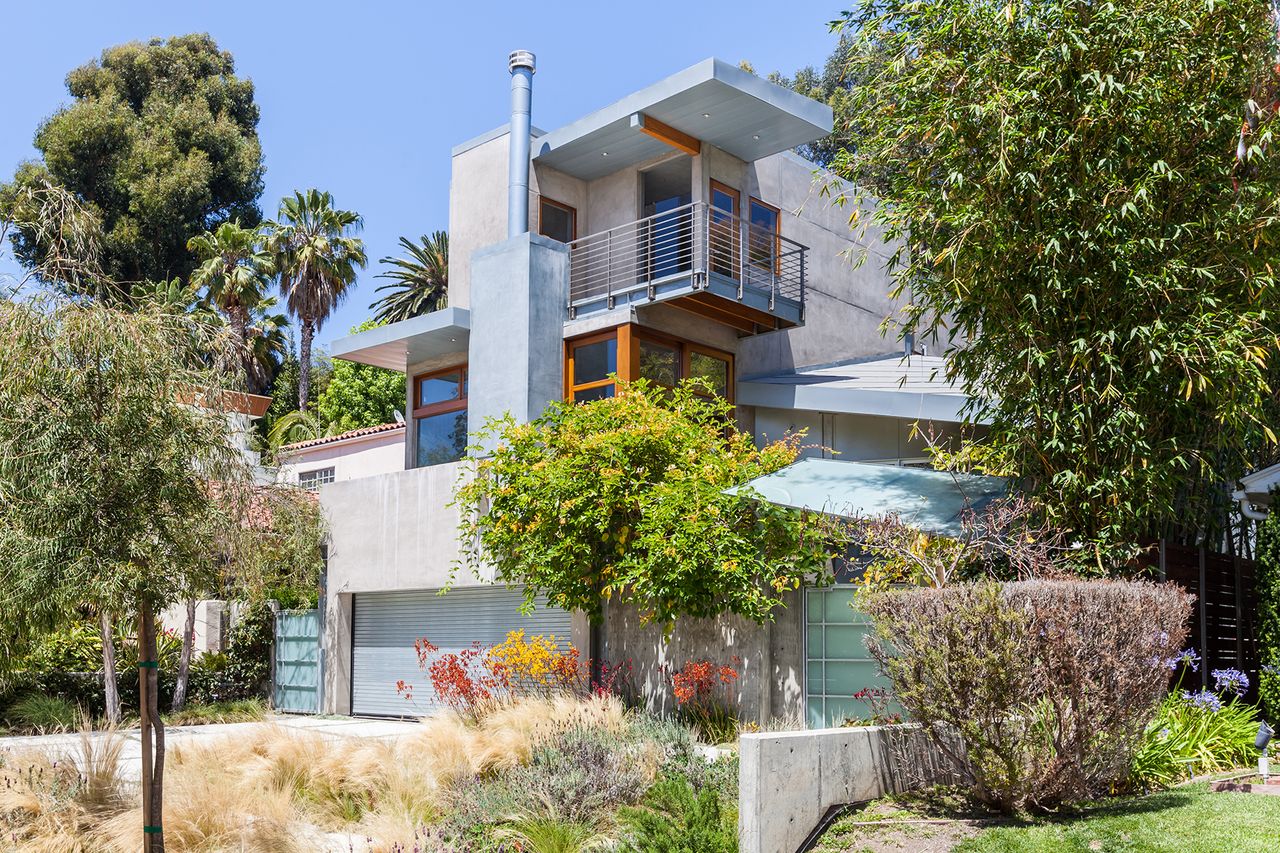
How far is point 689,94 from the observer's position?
56.9 feet

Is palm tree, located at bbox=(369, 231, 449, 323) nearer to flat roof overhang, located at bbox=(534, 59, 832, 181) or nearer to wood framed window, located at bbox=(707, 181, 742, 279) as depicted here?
flat roof overhang, located at bbox=(534, 59, 832, 181)

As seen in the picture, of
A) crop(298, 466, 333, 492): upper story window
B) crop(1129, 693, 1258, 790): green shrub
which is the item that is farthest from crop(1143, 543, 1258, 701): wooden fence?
crop(298, 466, 333, 492): upper story window

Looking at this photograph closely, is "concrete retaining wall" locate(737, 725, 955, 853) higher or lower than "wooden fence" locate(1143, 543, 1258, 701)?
lower

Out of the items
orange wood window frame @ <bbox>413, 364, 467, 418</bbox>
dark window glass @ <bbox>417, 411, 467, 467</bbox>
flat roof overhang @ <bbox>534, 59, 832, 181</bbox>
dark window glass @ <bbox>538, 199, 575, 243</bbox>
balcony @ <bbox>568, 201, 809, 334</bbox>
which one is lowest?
dark window glass @ <bbox>417, 411, 467, 467</bbox>

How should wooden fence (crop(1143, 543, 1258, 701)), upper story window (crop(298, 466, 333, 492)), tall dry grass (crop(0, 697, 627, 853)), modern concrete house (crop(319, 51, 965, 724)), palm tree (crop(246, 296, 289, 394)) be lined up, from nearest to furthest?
tall dry grass (crop(0, 697, 627, 853)) → wooden fence (crop(1143, 543, 1258, 701)) → modern concrete house (crop(319, 51, 965, 724)) → upper story window (crop(298, 466, 333, 492)) → palm tree (crop(246, 296, 289, 394))

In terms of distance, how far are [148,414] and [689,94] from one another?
37.1ft

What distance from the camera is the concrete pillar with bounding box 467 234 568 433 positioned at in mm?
17797

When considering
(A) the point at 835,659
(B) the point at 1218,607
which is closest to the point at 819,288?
(A) the point at 835,659

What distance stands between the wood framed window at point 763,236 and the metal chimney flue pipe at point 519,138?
12.4ft

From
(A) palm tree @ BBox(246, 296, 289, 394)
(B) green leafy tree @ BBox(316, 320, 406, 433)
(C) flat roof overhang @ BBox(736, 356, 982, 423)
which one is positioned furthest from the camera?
(B) green leafy tree @ BBox(316, 320, 406, 433)

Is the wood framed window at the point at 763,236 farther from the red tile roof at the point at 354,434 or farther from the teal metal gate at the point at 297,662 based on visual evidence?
the red tile roof at the point at 354,434

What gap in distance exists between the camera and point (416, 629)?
19156 mm

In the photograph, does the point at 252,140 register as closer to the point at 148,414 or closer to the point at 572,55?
the point at 572,55

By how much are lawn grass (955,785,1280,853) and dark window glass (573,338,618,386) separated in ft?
35.9
